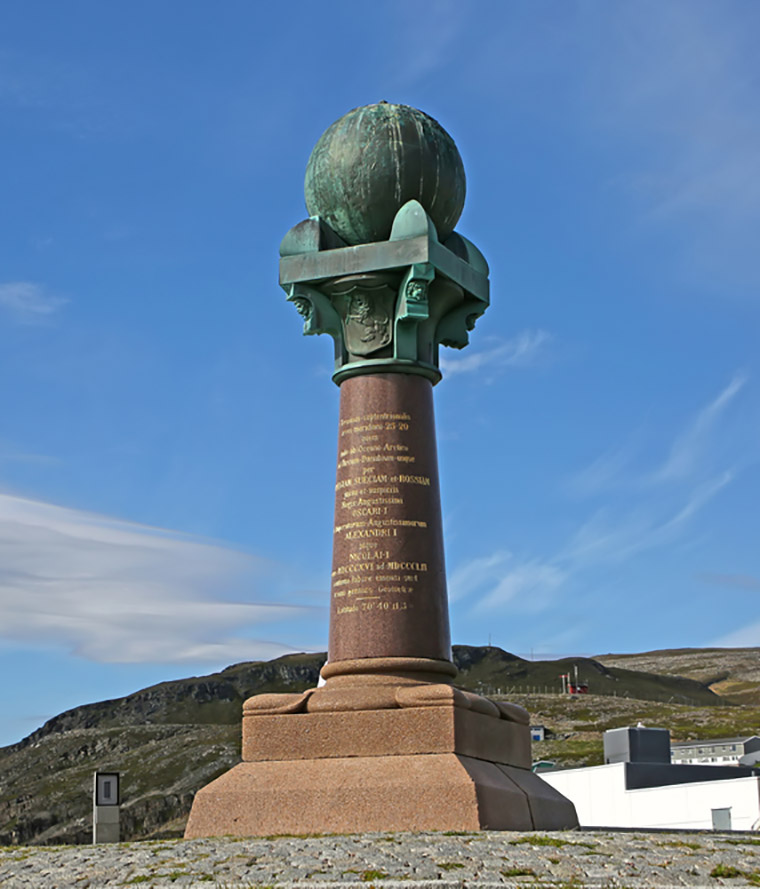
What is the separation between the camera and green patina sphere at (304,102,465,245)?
1839cm

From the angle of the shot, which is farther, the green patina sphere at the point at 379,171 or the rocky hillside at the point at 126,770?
the rocky hillside at the point at 126,770

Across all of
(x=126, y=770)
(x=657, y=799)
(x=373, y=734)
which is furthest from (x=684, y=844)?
(x=126, y=770)

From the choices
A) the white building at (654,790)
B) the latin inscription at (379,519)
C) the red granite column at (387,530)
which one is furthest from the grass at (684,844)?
the white building at (654,790)

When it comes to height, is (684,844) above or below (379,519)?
below

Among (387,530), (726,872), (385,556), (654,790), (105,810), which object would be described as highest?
(387,530)

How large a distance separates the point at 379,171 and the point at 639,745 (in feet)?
104

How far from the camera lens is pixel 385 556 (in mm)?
16828

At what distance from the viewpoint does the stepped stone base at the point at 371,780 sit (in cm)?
1428

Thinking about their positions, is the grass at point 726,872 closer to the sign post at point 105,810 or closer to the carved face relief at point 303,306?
the carved face relief at point 303,306

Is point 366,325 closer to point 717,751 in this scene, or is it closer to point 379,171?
point 379,171

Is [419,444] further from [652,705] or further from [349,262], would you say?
[652,705]

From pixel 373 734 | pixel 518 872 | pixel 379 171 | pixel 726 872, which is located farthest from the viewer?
pixel 379 171

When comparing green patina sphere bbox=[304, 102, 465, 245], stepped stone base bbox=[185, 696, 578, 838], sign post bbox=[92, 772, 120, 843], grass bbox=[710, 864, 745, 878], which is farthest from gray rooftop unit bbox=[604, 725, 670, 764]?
grass bbox=[710, 864, 745, 878]

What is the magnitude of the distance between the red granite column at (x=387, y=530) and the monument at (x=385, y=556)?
0.8 inches
